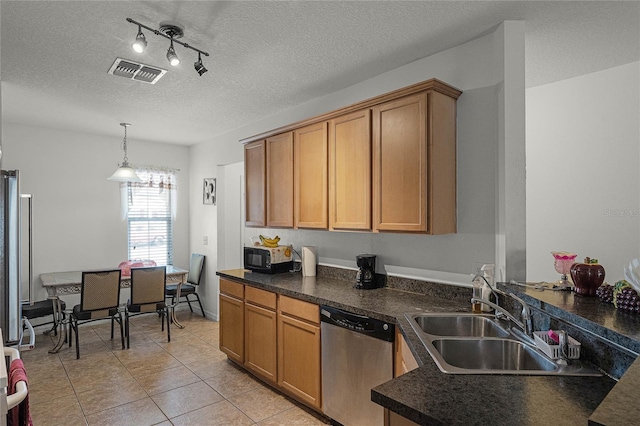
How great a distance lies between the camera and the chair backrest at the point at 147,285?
14.5 ft

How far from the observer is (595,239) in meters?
3.15

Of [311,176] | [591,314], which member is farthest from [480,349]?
[311,176]

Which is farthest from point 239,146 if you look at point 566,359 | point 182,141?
point 566,359

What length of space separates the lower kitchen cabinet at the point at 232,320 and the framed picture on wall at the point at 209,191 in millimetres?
1929

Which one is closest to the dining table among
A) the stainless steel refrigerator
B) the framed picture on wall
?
the framed picture on wall

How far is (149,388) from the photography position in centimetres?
335

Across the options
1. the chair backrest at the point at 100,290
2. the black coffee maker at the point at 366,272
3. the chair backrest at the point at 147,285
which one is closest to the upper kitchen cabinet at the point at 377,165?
the black coffee maker at the point at 366,272

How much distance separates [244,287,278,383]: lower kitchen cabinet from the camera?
126 inches

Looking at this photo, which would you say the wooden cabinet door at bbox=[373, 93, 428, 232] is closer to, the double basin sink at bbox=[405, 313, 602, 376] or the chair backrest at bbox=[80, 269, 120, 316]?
the double basin sink at bbox=[405, 313, 602, 376]

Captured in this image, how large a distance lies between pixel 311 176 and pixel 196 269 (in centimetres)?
322

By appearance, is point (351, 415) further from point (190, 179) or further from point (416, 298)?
point (190, 179)

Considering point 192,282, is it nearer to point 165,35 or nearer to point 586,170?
point 165,35

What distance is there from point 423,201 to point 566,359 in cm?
118

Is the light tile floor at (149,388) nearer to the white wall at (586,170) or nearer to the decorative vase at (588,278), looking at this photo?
the decorative vase at (588,278)
